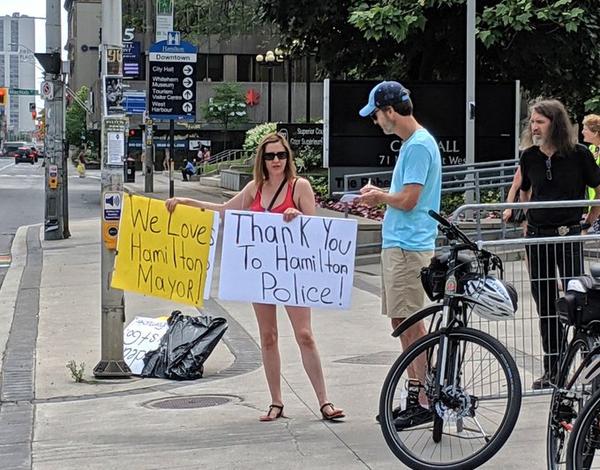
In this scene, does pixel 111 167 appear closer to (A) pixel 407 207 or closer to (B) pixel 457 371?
(A) pixel 407 207

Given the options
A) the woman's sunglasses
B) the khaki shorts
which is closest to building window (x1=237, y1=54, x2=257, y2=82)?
the woman's sunglasses

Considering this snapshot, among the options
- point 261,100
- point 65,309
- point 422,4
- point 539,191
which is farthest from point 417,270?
point 261,100

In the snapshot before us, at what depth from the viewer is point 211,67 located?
71.8 meters

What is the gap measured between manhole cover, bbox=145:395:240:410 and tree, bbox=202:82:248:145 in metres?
60.4

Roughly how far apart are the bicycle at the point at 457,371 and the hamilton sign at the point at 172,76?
71.0ft

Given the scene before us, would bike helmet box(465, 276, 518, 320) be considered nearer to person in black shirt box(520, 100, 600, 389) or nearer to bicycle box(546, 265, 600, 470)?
bicycle box(546, 265, 600, 470)

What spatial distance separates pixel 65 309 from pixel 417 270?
6.80 meters

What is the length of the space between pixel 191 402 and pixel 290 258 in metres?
1.53

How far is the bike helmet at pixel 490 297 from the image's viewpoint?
17.3 feet

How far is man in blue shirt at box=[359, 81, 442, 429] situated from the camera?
5.91 meters

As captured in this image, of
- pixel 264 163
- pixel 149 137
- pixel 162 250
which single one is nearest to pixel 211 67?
pixel 149 137

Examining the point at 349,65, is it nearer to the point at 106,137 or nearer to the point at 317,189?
the point at 317,189

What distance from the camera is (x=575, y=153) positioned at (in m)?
7.08

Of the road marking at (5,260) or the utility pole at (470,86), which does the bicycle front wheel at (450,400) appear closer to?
the utility pole at (470,86)
